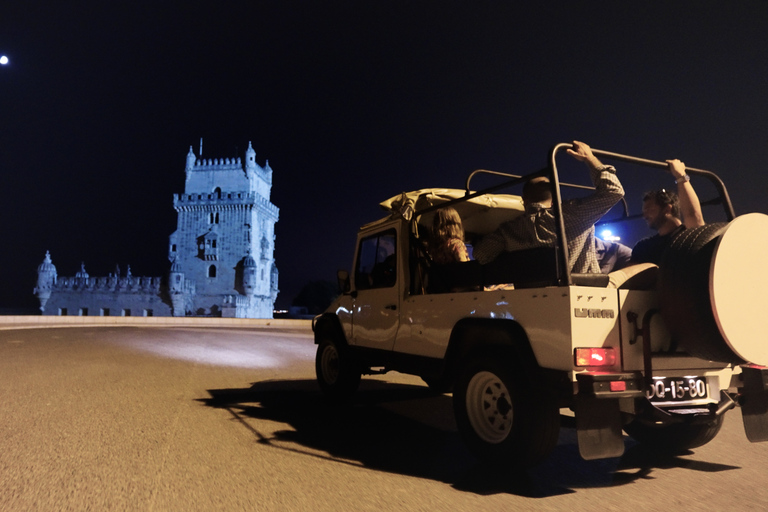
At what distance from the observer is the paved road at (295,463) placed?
3625 millimetres

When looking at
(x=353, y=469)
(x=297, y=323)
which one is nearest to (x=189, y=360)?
(x=353, y=469)

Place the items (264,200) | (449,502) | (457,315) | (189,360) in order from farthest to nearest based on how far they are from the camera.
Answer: (264,200) < (189,360) < (457,315) < (449,502)

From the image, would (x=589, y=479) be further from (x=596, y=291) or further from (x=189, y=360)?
(x=189, y=360)

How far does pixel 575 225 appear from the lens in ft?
14.4

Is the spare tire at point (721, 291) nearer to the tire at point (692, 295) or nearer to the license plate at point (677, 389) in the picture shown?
the tire at point (692, 295)

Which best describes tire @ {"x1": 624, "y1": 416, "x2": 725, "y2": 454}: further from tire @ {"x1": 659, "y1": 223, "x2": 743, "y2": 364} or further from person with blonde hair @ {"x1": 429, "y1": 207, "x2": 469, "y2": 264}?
person with blonde hair @ {"x1": 429, "y1": 207, "x2": 469, "y2": 264}

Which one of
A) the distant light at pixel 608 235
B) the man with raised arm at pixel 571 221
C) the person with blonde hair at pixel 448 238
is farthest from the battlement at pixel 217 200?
the man with raised arm at pixel 571 221

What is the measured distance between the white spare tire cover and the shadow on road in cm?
137

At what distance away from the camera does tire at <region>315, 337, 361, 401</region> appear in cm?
703

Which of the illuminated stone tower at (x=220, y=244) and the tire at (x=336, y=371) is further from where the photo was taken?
the illuminated stone tower at (x=220, y=244)

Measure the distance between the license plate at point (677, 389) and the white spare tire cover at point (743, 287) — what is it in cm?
43

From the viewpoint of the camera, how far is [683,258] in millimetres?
3768

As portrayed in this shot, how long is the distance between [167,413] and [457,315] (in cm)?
384

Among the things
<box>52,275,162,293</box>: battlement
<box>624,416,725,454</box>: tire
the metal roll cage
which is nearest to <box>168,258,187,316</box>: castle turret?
<box>52,275,162,293</box>: battlement
